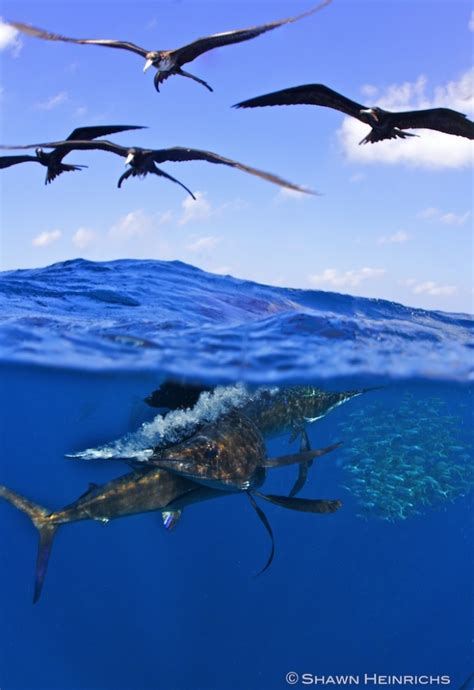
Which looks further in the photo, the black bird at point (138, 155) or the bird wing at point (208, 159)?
the black bird at point (138, 155)

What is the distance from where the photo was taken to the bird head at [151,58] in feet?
27.9

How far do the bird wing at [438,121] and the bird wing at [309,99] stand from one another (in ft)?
2.25

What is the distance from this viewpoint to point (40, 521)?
6.01 meters

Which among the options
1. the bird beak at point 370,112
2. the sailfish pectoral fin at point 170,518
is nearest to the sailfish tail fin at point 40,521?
the sailfish pectoral fin at point 170,518

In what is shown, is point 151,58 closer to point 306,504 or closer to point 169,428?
point 169,428

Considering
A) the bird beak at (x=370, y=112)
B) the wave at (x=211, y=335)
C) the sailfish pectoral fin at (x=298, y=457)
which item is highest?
the bird beak at (x=370, y=112)

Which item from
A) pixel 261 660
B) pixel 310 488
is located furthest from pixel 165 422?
pixel 310 488

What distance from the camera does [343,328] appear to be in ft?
36.4

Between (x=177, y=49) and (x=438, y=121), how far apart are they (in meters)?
4.12

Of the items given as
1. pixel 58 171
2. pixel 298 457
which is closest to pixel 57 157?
pixel 58 171

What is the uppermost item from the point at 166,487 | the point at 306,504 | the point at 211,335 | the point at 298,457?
the point at 211,335

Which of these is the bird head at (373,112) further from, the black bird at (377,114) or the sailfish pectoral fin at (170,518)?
the sailfish pectoral fin at (170,518)

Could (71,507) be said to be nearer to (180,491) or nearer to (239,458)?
(180,491)

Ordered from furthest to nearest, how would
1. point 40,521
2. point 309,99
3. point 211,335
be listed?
1. point 211,335
2. point 309,99
3. point 40,521
